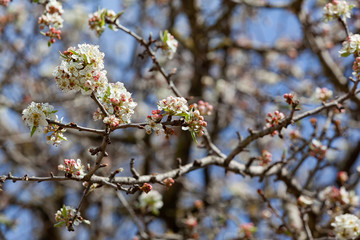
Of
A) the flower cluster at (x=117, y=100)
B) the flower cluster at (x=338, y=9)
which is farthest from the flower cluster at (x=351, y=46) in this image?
the flower cluster at (x=117, y=100)

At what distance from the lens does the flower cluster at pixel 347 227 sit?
2.41 metres

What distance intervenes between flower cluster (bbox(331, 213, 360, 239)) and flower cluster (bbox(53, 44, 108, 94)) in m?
1.87

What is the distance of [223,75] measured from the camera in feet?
20.4

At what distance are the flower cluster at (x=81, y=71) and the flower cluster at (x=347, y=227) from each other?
1.87m

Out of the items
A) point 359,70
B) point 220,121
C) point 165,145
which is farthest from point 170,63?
point 359,70

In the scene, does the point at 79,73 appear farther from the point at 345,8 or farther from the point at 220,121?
the point at 220,121

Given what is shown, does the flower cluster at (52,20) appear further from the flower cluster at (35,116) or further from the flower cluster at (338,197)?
the flower cluster at (338,197)

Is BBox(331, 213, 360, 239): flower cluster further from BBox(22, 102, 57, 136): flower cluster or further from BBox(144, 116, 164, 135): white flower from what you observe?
BBox(22, 102, 57, 136): flower cluster

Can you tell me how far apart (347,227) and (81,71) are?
1990mm

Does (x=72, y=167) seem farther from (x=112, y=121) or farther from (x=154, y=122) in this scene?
(x=154, y=122)

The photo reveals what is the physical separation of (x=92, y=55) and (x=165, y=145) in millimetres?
5796

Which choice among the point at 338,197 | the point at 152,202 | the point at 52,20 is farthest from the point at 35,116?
the point at 338,197

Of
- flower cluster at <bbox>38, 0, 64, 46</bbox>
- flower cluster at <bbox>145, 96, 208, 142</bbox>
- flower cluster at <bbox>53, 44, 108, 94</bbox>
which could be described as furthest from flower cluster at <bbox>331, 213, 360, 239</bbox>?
flower cluster at <bbox>38, 0, 64, 46</bbox>

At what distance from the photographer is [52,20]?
2.67m
